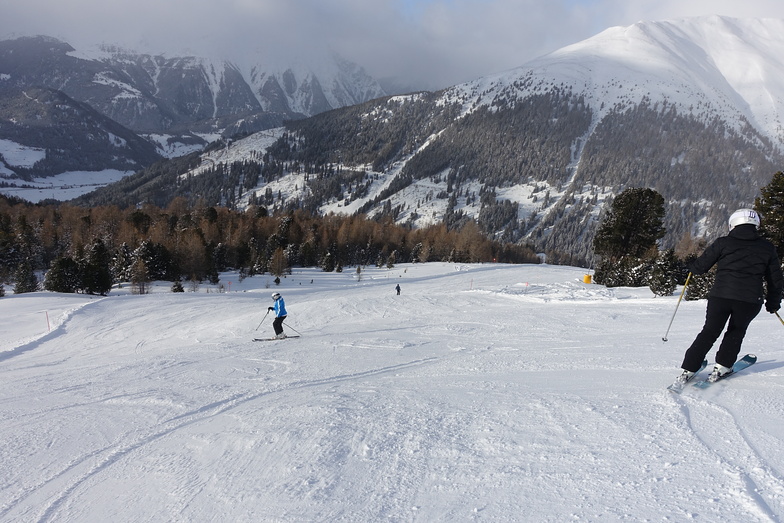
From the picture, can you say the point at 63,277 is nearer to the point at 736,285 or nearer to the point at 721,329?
the point at 721,329

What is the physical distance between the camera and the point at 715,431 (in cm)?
380

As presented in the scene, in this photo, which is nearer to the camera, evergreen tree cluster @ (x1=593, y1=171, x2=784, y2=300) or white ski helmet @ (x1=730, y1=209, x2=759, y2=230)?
white ski helmet @ (x1=730, y1=209, x2=759, y2=230)

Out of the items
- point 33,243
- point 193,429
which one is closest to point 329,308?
point 193,429

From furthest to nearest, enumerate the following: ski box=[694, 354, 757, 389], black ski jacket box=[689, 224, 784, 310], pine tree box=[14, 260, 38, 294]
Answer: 1. pine tree box=[14, 260, 38, 294]
2. ski box=[694, 354, 757, 389]
3. black ski jacket box=[689, 224, 784, 310]

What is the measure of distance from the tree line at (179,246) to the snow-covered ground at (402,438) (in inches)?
1831

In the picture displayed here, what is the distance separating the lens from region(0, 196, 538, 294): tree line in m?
49.4

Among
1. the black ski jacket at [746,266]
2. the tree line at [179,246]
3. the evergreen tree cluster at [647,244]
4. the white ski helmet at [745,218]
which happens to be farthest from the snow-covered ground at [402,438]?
the tree line at [179,246]

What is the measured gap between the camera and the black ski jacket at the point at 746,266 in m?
4.89

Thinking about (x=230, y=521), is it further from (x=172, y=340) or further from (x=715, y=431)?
(x=172, y=340)

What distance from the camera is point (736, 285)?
4.97 metres

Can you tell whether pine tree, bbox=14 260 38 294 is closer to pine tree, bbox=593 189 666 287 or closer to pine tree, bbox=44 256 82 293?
pine tree, bbox=44 256 82 293

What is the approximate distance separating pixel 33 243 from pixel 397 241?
7683 cm

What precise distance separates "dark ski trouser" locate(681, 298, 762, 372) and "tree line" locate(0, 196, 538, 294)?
5101 cm

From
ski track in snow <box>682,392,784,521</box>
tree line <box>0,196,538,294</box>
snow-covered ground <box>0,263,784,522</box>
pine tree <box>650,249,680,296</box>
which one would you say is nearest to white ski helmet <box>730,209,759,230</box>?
snow-covered ground <box>0,263,784,522</box>
